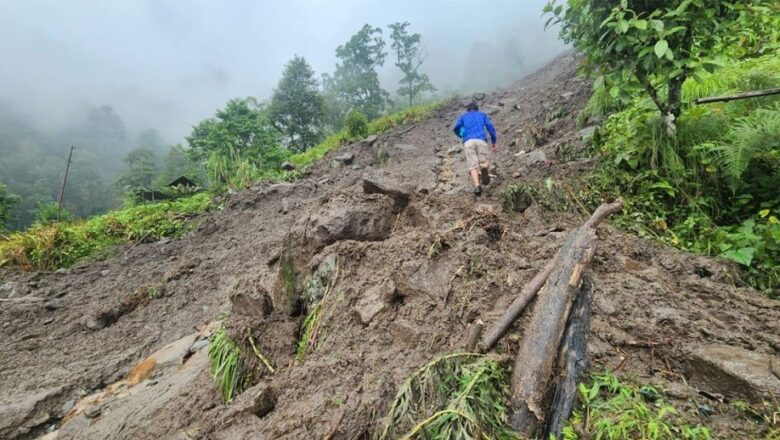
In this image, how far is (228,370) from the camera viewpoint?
2627 mm

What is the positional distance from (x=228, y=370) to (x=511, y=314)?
2058 mm

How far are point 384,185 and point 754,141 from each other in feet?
11.5

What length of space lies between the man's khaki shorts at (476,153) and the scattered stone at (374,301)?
160 inches

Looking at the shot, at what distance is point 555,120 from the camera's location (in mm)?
8453

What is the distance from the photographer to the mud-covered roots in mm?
1595

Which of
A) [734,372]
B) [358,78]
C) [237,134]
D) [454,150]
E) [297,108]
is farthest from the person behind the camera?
[358,78]

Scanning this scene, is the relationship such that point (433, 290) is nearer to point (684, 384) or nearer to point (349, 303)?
point (349, 303)

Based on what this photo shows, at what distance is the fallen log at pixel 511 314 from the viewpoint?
1.96 meters

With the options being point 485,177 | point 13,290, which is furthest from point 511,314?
point 13,290

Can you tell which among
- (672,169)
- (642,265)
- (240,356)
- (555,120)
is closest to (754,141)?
(672,169)

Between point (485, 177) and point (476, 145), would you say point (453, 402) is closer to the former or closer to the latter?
point (485, 177)

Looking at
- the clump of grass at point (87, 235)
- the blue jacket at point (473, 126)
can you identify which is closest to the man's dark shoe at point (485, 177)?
the blue jacket at point (473, 126)

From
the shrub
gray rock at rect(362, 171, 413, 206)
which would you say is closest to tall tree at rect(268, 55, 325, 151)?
the shrub

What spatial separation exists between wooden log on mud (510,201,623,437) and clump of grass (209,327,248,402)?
6.32 ft
